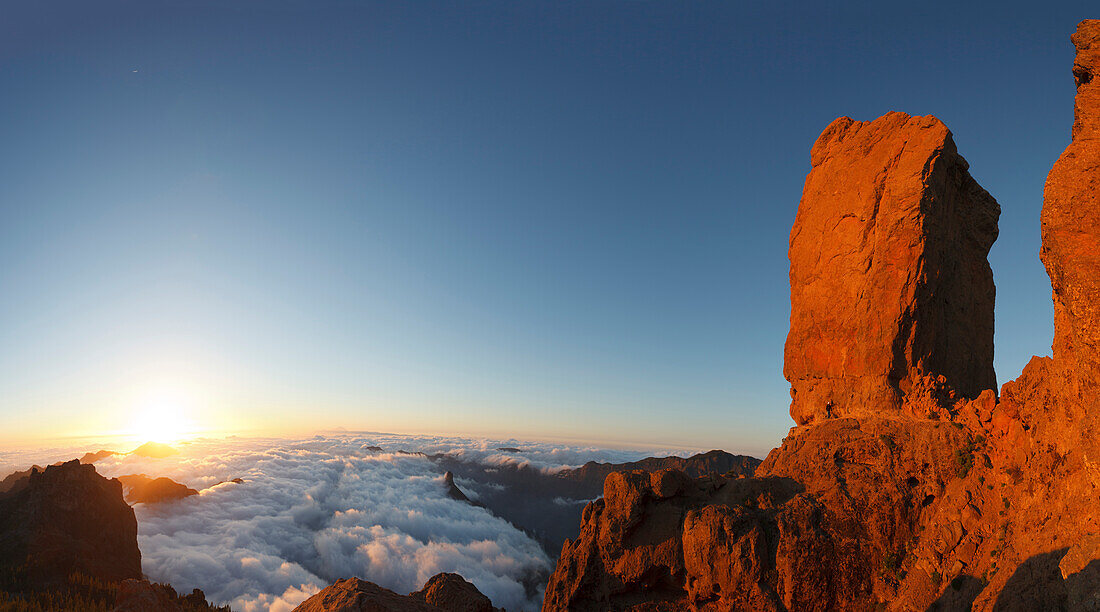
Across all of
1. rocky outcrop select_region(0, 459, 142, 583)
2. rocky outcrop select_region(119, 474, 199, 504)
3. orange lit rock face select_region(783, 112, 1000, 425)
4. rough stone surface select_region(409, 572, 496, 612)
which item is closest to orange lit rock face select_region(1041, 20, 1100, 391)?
orange lit rock face select_region(783, 112, 1000, 425)

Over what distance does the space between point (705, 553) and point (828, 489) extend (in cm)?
538

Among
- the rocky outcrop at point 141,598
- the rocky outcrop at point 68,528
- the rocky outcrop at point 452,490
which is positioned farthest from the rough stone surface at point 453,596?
the rocky outcrop at point 452,490

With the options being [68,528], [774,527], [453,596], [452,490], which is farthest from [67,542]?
[452,490]

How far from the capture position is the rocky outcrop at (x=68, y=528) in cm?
2572

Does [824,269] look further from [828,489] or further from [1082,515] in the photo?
[1082,515]

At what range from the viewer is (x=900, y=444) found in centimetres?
1891

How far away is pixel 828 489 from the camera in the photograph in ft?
62.2

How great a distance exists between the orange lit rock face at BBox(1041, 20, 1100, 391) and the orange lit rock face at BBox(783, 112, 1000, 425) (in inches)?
264

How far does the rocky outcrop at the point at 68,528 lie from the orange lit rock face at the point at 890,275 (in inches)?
1569

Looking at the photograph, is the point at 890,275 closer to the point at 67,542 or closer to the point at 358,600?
the point at 358,600

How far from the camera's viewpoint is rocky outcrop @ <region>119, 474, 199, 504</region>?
3297 inches

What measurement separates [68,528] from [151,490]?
243 feet

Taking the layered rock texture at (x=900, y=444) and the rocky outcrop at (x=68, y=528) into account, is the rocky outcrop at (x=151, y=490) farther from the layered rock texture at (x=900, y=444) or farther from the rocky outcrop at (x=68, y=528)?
the layered rock texture at (x=900, y=444)

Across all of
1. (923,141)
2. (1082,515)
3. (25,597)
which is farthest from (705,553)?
(25,597)
